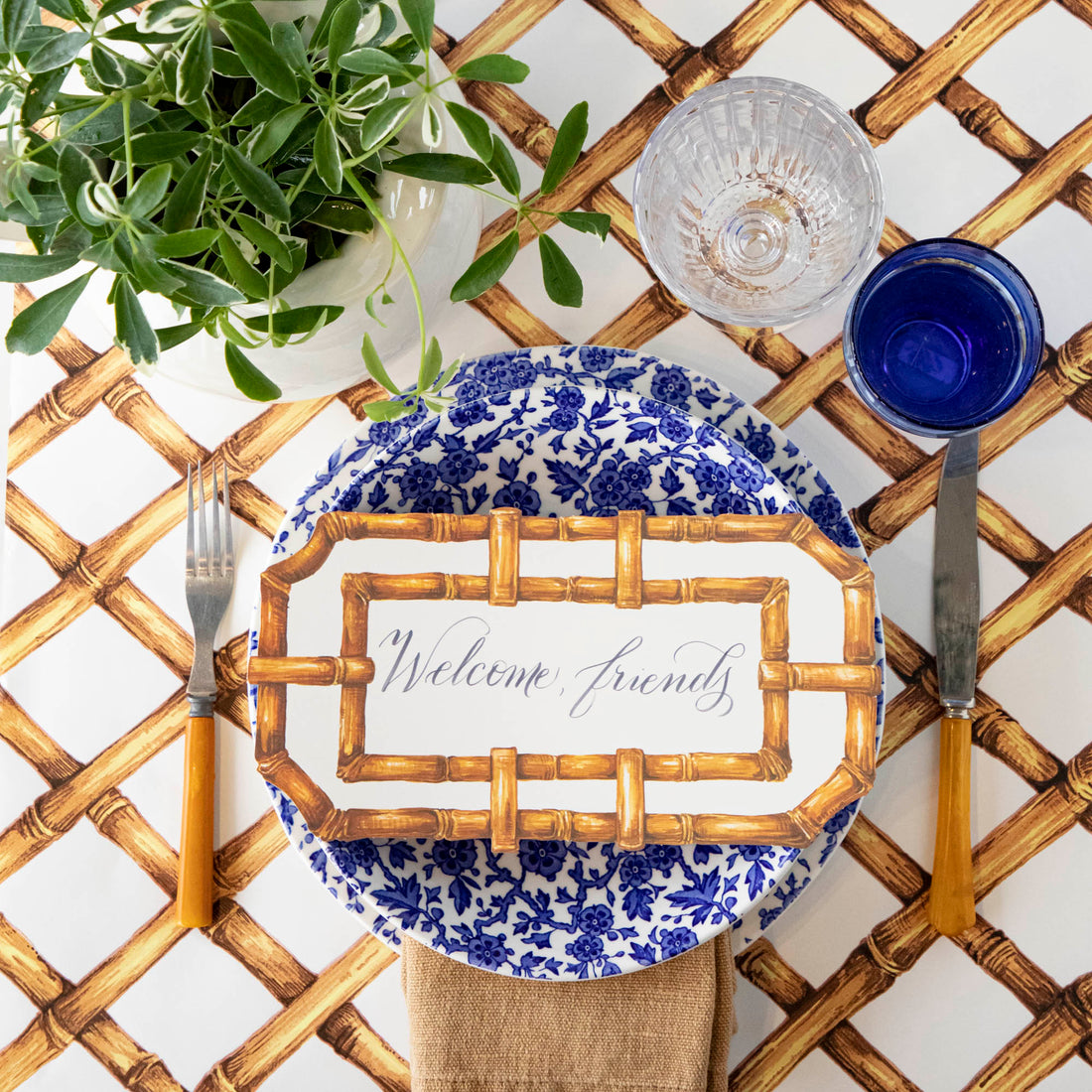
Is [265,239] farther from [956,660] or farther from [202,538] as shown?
[956,660]

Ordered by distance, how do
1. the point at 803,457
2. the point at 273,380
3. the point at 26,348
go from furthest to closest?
1. the point at 803,457
2. the point at 273,380
3. the point at 26,348

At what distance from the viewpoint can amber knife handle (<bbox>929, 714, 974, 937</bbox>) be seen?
0.64 m

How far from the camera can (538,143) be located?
67 centimetres

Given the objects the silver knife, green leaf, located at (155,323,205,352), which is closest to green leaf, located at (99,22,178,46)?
green leaf, located at (155,323,205,352)

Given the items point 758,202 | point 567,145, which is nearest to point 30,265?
point 567,145

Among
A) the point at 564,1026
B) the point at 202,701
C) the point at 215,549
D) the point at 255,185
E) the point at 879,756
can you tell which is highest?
the point at 255,185

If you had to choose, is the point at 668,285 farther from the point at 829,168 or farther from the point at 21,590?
the point at 21,590

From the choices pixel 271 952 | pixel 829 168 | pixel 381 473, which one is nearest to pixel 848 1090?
pixel 271 952

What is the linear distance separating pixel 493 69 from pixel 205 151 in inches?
4.6

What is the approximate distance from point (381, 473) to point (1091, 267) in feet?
1.71

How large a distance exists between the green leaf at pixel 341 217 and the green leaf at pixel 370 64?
0.08m

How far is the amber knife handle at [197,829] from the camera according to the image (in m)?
0.66

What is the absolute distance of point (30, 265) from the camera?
1.17ft

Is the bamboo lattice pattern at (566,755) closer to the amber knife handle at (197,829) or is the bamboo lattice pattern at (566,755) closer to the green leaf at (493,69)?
the amber knife handle at (197,829)
